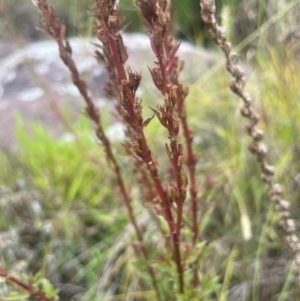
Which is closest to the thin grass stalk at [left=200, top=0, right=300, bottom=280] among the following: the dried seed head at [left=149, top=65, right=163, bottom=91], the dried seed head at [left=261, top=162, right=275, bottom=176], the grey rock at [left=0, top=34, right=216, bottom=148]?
the dried seed head at [left=261, top=162, right=275, bottom=176]

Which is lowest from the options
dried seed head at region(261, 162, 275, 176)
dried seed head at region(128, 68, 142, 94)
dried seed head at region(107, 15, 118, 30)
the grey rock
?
dried seed head at region(261, 162, 275, 176)

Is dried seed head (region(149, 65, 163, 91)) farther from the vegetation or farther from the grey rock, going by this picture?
the grey rock

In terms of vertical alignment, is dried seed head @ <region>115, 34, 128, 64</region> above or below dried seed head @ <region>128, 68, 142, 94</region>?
above

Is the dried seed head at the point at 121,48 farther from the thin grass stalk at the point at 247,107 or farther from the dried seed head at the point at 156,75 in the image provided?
the thin grass stalk at the point at 247,107

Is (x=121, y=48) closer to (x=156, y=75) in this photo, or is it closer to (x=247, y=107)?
(x=156, y=75)

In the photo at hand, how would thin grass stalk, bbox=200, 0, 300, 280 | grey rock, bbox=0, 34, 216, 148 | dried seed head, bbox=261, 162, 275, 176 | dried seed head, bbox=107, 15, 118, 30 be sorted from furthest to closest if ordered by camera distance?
grey rock, bbox=0, 34, 216, 148 < dried seed head, bbox=261, 162, 275, 176 < thin grass stalk, bbox=200, 0, 300, 280 < dried seed head, bbox=107, 15, 118, 30

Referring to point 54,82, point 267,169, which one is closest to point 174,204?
point 267,169

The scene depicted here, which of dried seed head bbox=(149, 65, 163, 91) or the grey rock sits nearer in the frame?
dried seed head bbox=(149, 65, 163, 91)

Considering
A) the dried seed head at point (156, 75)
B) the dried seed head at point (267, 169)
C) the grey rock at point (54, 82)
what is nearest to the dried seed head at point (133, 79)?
the dried seed head at point (156, 75)

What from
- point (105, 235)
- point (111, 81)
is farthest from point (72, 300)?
point (111, 81)
